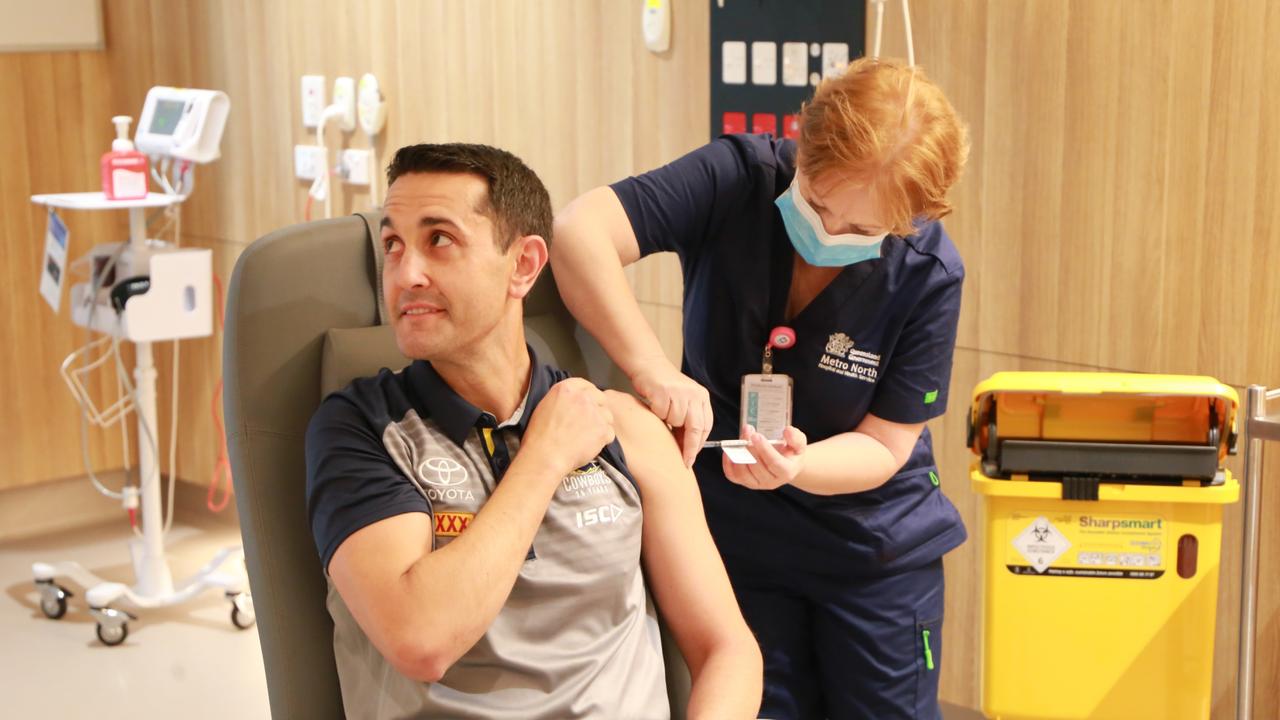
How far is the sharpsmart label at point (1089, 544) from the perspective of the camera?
2344 millimetres

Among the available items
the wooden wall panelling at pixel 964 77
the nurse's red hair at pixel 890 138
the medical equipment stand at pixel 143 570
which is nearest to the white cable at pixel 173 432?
the medical equipment stand at pixel 143 570

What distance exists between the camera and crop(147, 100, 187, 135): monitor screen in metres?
3.99

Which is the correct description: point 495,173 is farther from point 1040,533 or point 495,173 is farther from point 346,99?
point 346,99

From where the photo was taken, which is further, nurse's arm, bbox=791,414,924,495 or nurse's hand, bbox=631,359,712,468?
nurse's arm, bbox=791,414,924,495

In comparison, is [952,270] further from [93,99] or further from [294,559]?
[93,99]

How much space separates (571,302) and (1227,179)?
52.2 inches

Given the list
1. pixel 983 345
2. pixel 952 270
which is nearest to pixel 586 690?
pixel 952 270

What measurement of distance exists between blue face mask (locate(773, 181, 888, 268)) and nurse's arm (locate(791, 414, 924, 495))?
0.80 feet

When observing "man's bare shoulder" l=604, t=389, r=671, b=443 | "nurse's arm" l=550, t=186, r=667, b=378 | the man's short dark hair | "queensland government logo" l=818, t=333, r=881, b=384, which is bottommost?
"man's bare shoulder" l=604, t=389, r=671, b=443

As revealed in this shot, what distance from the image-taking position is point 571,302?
1.92 m

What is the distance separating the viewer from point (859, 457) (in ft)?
6.52

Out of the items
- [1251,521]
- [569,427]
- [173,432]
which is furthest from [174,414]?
[1251,521]

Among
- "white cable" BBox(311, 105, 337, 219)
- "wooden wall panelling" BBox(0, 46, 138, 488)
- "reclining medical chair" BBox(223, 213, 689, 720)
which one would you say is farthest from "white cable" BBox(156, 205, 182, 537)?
"reclining medical chair" BBox(223, 213, 689, 720)

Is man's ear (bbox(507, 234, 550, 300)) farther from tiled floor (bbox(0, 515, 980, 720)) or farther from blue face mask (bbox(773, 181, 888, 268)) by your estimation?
tiled floor (bbox(0, 515, 980, 720))
